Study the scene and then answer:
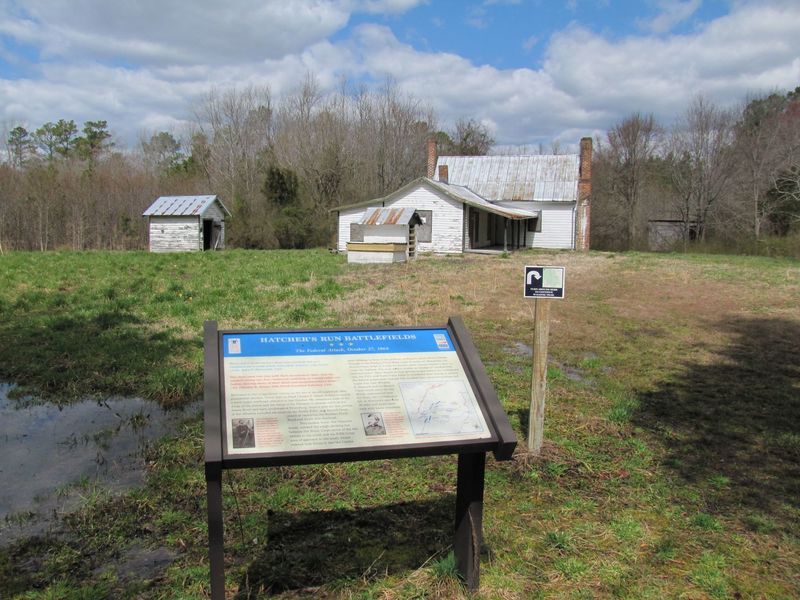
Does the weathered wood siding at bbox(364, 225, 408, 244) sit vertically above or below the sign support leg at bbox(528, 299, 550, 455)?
above

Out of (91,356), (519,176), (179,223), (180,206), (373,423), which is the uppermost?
(519,176)

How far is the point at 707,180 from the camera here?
44.8 metres

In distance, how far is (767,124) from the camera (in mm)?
43875

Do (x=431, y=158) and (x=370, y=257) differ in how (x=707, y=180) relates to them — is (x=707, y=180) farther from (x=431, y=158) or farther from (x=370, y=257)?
(x=370, y=257)

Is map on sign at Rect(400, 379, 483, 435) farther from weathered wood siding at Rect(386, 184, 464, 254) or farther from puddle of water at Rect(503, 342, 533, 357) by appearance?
weathered wood siding at Rect(386, 184, 464, 254)

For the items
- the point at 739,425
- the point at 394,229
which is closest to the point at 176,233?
the point at 394,229

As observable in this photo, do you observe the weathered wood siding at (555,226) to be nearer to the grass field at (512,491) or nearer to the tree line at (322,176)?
the tree line at (322,176)

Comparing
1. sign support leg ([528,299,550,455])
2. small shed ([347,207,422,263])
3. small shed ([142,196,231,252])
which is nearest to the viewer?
sign support leg ([528,299,550,455])

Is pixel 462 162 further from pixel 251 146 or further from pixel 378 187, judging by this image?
pixel 251 146

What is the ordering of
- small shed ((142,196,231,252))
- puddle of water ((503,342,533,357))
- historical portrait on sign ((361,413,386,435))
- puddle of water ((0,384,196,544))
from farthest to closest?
1. small shed ((142,196,231,252))
2. puddle of water ((503,342,533,357))
3. puddle of water ((0,384,196,544))
4. historical portrait on sign ((361,413,386,435))

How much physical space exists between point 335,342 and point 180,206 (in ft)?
108

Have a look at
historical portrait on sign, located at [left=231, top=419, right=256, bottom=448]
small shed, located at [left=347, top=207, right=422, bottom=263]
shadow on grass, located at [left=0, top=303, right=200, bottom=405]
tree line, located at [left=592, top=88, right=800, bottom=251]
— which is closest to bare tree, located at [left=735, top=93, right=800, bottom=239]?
tree line, located at [left=592, top=88, right=800, bottom=251]

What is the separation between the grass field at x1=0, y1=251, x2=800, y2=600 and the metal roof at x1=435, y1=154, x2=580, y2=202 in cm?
2857

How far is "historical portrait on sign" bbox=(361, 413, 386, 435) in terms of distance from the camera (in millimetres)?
3054
